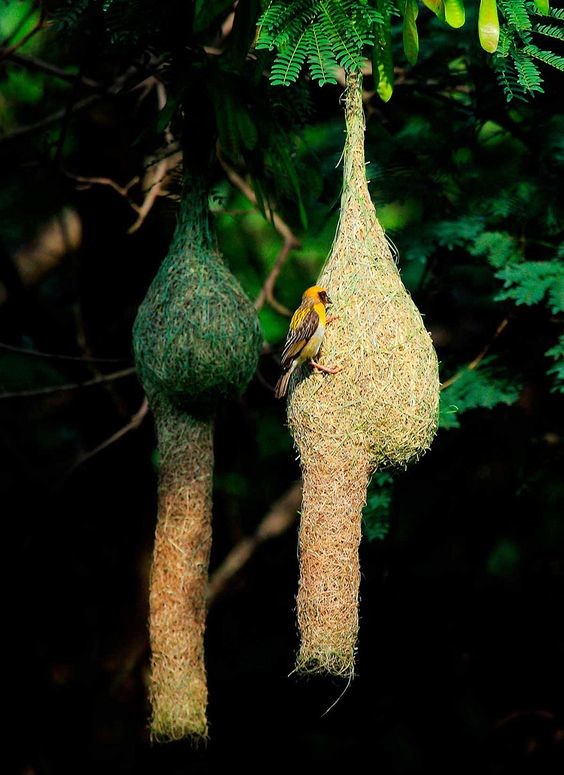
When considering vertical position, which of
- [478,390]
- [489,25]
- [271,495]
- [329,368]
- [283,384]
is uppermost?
[489,25]

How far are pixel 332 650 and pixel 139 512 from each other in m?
2.88

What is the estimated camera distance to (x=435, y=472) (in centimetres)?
400

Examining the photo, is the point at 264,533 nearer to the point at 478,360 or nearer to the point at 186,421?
the point at 478,360

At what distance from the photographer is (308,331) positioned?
2020 millimetres

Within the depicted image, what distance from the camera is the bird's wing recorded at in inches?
79.4

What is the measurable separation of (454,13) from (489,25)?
10 centimetres

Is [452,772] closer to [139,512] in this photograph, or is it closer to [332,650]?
[139,512]

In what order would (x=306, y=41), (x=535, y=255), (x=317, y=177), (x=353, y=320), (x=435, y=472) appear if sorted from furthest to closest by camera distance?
(x=435, y=472), (x=535, y=255), (x=317, y=177), (x=353, y=320), (x=306, y=41)

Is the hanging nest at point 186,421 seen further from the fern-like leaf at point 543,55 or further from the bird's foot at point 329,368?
the fern-like leaf at point 543,55

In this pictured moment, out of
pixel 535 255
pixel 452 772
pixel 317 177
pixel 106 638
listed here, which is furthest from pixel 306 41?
pixel 452 772

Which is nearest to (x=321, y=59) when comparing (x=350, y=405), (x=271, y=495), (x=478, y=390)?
(x=350, y=405)

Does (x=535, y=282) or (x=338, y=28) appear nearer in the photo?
(x=338, y=28)

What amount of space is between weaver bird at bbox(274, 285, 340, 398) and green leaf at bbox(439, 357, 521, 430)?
40.8 inches

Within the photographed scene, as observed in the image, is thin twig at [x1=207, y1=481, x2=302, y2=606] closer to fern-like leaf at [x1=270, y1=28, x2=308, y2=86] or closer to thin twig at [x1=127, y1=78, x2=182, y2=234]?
thin twig at [x1=127, y1=78, x2=182, y2=234]
